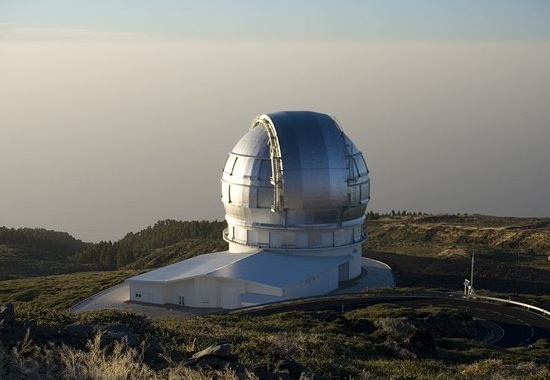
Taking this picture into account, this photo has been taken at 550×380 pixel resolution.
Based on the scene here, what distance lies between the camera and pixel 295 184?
144 ft

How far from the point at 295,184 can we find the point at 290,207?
1309 millimetres

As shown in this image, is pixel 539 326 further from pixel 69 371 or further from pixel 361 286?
pixel 69 371

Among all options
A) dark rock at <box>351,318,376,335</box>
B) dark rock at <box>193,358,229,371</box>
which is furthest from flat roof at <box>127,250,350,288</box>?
dark rock at <box>193,358,229,371</box>

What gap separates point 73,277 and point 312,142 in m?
19.1

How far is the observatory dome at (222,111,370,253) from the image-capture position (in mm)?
44094

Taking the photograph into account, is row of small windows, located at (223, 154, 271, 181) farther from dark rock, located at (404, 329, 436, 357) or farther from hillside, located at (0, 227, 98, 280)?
dark rock, located at (404, 329, 436, 357)

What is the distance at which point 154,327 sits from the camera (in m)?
18.5

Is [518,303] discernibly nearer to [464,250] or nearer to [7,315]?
[464,250]

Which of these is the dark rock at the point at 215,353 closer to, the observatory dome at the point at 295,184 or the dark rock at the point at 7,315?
the dark rock at the point at 7,315

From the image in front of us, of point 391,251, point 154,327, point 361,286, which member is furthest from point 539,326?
point 391,251

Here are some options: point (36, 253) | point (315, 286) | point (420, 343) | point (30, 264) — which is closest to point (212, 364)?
point (420, 343)

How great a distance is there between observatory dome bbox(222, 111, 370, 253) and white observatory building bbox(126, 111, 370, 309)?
55 mm

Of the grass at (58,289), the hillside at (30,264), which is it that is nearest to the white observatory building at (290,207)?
the grass at (58,289)

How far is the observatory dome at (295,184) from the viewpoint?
44094mm
